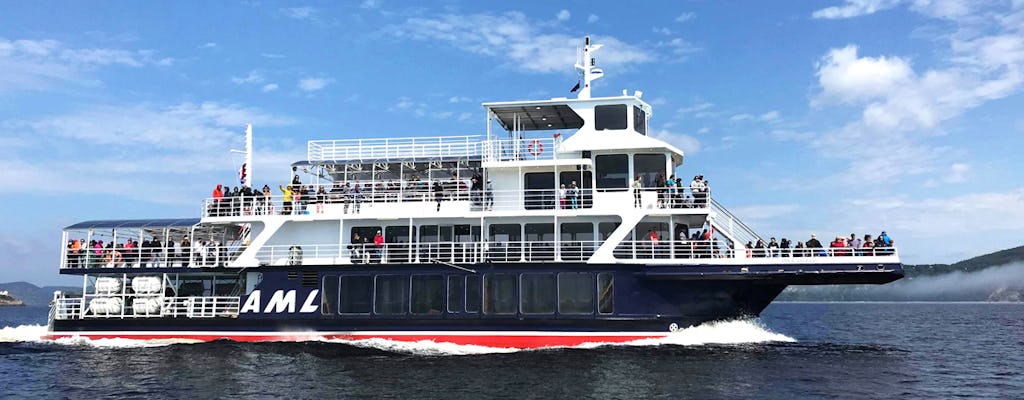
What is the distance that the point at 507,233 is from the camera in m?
25.5

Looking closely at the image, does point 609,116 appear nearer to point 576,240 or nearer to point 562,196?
point 562,196

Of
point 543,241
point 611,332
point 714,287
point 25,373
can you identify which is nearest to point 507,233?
point 543,241

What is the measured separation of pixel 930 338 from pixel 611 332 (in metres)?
21.8

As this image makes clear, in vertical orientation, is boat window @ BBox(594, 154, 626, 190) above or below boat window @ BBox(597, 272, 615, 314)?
above

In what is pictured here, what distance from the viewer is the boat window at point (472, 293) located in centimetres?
2395

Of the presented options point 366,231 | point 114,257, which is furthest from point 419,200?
point 114,257

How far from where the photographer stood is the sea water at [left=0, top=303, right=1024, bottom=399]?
17.3 metres

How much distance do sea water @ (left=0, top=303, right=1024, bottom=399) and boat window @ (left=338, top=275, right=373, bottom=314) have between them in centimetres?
108

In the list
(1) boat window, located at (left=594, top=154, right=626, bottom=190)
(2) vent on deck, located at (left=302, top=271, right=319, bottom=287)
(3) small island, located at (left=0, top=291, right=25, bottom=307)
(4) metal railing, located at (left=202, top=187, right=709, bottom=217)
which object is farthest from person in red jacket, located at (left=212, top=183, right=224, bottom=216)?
(3) small island, located at (left=0, top=291, right=25, bottom=307)

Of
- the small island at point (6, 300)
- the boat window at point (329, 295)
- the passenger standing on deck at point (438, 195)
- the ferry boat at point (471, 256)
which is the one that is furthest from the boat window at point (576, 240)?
the small island at point (6, 300)

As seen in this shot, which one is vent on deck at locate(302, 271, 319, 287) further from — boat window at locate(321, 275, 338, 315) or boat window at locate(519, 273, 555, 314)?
boat window at locate(519, 273, 555, 314)

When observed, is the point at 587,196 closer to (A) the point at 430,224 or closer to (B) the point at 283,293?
(A) the point at 430,224

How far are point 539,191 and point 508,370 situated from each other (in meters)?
7.53

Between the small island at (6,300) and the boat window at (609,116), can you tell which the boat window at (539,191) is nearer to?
the boat window at (609,116)
